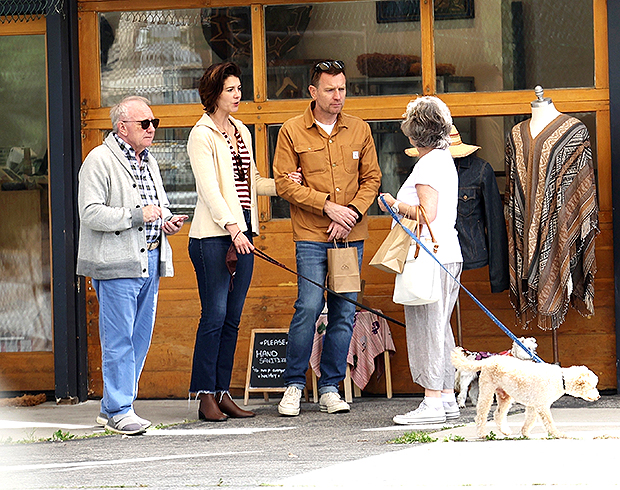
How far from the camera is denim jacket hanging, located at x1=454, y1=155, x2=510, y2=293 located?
566cm

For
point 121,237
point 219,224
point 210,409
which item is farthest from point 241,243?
point 210,409

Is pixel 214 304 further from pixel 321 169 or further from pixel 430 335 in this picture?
pixel 430 335

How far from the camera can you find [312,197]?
528cm

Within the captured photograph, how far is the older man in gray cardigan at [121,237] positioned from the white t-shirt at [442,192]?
1.30 meters

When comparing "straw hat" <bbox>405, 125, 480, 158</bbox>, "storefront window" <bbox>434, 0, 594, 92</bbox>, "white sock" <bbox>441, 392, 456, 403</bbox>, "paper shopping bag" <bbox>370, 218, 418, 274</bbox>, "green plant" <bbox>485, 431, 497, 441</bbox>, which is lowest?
"green plant" <bbox>485, 431, 497, 441</bbox>

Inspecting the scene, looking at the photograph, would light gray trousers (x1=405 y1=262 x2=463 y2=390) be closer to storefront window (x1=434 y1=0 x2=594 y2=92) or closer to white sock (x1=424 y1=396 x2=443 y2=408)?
white sock (x1=424 y1=396 x2=443 y2=408)

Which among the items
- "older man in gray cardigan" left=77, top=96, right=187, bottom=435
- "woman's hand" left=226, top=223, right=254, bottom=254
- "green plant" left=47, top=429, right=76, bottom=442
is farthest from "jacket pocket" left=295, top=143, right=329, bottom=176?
"green plant" left=47, top=429, right=76, bottom=442

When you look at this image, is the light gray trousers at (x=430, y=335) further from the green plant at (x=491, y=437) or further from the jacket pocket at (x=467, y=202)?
the jacket pocket at (x=467, y=202)

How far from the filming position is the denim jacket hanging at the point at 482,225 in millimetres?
5664

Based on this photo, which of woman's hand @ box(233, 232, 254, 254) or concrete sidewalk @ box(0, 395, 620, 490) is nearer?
concrete sidewalk @ box(0, 395, 620, 490)

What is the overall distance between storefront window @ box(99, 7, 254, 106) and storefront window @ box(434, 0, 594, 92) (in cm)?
131

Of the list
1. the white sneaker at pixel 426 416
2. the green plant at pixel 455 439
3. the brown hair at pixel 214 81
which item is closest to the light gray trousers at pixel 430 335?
the white sneaker at pixel 426 416

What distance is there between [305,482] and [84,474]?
0.97m

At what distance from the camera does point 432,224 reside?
4895 mm
